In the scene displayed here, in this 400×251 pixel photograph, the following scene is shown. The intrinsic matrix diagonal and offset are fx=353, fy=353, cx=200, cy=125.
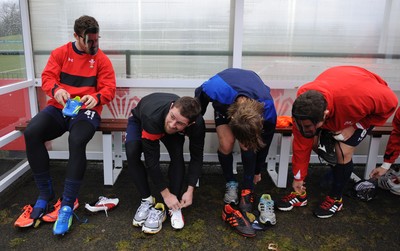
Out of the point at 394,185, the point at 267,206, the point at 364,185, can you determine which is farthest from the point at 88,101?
the point at 394,185

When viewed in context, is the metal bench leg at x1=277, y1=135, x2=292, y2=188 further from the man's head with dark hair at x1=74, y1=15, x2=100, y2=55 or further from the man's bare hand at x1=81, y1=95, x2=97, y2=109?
the man's head with dark hair at x1=74, y1=15, x2=100, y2=55

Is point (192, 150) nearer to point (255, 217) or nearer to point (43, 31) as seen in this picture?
point (255, 217)

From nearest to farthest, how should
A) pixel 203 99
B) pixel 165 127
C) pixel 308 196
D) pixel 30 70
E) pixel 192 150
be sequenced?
pixel 165 127
pixel 192 150
pixel 203 99
pixel 308 196
pixel 30 70

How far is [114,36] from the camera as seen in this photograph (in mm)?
3451

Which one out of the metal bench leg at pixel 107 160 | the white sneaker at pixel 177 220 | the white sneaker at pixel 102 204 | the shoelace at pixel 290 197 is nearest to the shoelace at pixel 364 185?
the shoelace at pixel 290 197

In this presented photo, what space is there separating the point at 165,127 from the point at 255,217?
0.96 meters

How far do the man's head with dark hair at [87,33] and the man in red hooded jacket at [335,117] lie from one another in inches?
63.6

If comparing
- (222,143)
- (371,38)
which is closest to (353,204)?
(222,143)

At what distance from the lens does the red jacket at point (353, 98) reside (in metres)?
2.37

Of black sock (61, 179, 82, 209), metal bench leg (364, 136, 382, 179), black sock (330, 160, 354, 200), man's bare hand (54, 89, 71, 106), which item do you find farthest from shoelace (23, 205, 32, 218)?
metal bench leg (364, 136, 382, 179)

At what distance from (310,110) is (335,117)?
0.41 m

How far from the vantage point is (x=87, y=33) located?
2.71m

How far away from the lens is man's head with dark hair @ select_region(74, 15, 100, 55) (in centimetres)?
268

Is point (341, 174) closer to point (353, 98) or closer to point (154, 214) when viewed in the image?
point (353, 98)
